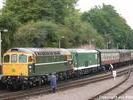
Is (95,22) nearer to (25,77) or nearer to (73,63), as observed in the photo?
(73,63)

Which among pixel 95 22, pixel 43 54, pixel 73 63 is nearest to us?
pixel 43 54

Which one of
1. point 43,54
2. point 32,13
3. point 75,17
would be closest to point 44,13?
point 32,13

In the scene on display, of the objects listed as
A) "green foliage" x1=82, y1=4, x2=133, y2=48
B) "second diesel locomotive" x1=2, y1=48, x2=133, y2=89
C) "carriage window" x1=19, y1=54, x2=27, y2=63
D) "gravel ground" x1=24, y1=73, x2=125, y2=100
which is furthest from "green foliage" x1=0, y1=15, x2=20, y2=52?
"green foliage" x1=82, y1=4, x2=133, y2=48

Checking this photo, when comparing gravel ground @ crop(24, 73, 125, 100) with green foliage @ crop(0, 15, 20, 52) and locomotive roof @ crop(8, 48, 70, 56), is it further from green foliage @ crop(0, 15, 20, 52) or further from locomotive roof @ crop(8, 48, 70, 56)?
green foliage @ crop(0, 15, 20, 52)

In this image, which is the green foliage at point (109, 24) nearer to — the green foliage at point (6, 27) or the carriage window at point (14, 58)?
the green foliage at point (6, 27)

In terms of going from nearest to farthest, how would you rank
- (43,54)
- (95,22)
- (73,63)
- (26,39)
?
(43,54) < (73,63) < (26,39) < (95,22)

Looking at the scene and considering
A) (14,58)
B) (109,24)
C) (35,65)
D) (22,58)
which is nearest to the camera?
(22,58)

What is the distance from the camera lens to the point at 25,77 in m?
33.0

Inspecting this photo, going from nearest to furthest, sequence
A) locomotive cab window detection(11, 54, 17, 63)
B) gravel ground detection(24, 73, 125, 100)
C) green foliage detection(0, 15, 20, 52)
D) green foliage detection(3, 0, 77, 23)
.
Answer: gravel ground detection(24, 73, 125, 100)
locomotive cab window detection(11, 54, 17, 63)
green foliage detection(0, 15, 20, 52)
green foliage detection(3, 0, 77, 23)

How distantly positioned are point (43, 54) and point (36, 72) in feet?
6.81

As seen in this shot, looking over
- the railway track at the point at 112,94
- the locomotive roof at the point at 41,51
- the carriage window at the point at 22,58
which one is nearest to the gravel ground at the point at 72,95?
the railway track at the point at 112,94

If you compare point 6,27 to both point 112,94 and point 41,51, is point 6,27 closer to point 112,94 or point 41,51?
point 41,51

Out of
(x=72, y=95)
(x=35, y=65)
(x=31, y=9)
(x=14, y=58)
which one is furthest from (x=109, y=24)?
(x=72, y=95)

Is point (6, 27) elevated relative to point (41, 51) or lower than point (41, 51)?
elevated
